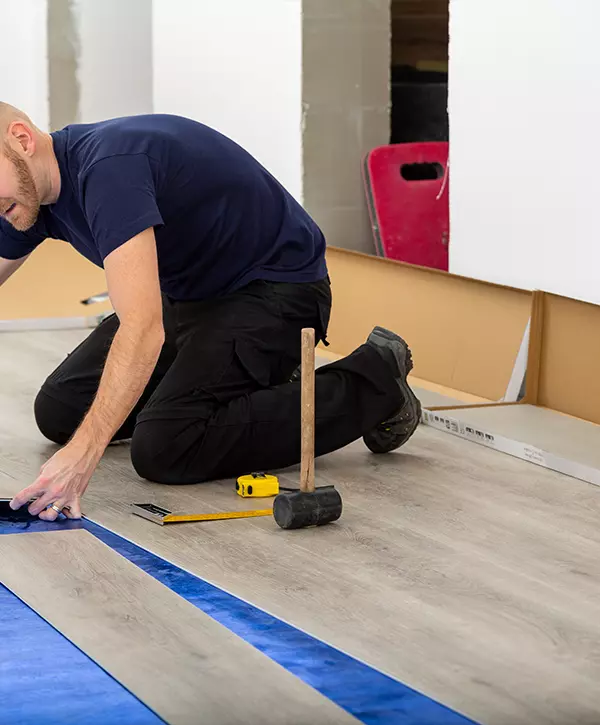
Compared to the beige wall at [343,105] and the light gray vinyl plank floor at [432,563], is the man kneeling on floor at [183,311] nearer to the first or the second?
the light gray vinyl plank floor at [432,563]

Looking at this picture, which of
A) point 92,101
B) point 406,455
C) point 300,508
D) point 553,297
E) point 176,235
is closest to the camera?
point 300,508

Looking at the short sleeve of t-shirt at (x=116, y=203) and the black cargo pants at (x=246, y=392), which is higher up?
the short sleeve of t-shirt at (x=116, y=203)

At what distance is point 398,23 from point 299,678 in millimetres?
3874

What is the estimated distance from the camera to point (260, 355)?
301 centimetres

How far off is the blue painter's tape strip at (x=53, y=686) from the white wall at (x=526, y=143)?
189cm

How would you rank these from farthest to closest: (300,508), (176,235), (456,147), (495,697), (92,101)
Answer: (92,101), (456,147), (176,235), (300,508), (495,697)

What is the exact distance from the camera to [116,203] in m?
2.44

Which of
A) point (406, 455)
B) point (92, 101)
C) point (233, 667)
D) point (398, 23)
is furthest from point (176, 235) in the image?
point (92, 101)

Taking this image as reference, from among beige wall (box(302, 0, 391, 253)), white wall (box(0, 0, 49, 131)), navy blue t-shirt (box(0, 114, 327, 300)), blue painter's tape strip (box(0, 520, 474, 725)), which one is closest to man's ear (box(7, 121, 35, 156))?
navy blue t-shirt (box(0, 114, 327, 300))

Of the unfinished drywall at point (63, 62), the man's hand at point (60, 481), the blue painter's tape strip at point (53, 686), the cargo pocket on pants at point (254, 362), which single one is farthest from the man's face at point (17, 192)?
the unfinished drywall at point (63, 62)

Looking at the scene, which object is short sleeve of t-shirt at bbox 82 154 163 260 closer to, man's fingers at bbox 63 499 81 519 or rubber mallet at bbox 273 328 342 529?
rubber mallet at bbox 273 328 342 529

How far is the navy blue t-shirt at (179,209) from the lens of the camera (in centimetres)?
247

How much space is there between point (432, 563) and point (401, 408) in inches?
30.1

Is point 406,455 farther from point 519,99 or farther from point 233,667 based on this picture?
point 233,667
